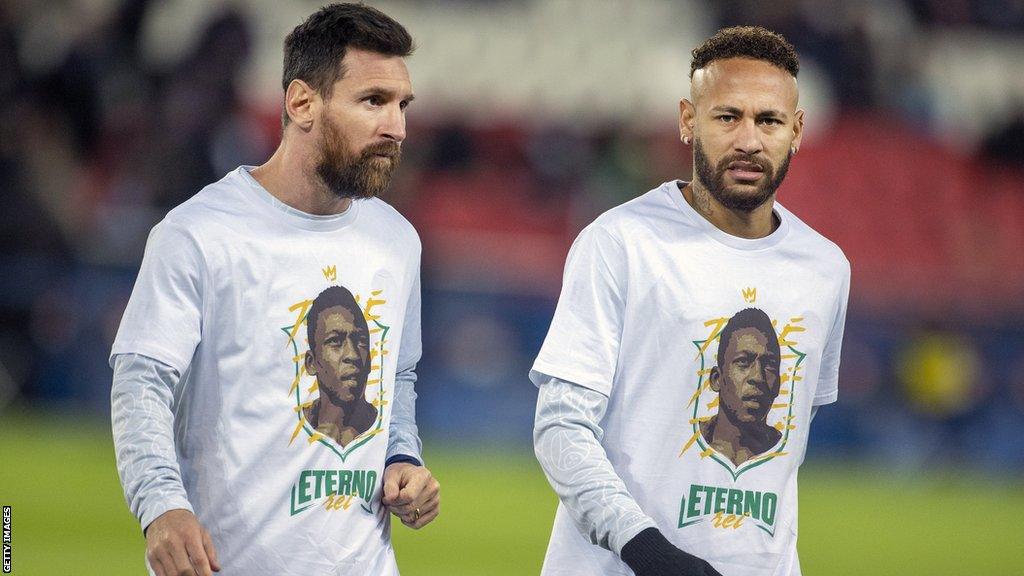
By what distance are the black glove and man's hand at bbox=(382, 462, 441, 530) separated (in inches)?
22.2

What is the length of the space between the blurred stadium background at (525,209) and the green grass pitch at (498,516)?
1.1 inches

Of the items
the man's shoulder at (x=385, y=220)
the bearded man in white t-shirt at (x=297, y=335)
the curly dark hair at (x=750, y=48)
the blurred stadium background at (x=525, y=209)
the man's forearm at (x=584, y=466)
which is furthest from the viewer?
the blurred stadium background at (x=525, y=209)

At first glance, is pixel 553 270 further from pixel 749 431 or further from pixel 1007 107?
pixel 749 431

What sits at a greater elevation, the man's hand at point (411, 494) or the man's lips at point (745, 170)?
the man's lips at point (745, 170)

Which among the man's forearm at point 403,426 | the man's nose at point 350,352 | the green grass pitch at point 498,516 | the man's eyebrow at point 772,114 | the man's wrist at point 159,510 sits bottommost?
the green grass pitch at point 498,516

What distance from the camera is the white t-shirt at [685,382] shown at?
304cm

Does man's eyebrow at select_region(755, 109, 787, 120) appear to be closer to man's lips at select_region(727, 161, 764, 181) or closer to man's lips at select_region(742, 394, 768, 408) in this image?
man's lips at select_region(727, 161, 764, 181)

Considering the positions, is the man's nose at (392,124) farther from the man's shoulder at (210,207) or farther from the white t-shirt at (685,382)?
the white t-shirt at (685,382)

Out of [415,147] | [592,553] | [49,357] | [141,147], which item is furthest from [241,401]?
[415,147]

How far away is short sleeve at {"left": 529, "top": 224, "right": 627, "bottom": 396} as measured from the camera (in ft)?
9.82

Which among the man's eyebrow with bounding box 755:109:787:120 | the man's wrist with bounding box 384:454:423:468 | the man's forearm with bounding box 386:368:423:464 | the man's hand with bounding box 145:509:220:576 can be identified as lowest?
the man's hand with bounding box 145:509:220:576

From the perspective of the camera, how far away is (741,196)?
3.14 metres

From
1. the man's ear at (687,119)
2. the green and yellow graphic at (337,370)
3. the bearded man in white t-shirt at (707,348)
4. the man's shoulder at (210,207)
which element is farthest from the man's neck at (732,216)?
the man's shoulder at (210,207)

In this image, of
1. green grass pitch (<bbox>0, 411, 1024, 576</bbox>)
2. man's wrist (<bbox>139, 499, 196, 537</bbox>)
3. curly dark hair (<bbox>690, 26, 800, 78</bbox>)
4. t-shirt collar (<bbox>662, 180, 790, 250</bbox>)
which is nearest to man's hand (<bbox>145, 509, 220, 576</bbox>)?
man's wrist (<bbox>139, 499, 196, 537</bbox>)
